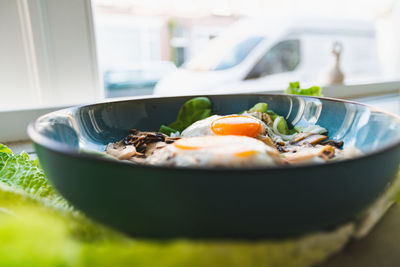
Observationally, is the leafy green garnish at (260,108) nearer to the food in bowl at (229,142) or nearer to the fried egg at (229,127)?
the food in bowl at (229,142)

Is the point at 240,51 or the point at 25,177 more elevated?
the point at 240,51

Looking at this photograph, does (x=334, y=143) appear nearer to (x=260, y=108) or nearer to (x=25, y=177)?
(x=260, y=108)

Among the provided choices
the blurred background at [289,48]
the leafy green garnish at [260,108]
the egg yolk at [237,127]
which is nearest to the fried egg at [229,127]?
the egg yolk at [237,127]

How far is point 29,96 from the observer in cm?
122

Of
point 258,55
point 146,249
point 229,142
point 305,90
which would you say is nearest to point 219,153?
point 229,142

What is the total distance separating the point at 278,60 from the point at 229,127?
3.64 meters

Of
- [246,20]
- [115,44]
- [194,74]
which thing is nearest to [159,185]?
[194,74]

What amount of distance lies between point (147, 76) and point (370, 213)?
8049 mm

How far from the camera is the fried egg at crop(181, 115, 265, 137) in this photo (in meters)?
0.62

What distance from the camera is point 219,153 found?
42cm

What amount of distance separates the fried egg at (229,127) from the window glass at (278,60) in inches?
134

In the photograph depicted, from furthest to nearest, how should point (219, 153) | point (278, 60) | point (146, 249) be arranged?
point (278, 60)
point (219, 153)
point (146, 249)

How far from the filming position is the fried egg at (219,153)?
40cm

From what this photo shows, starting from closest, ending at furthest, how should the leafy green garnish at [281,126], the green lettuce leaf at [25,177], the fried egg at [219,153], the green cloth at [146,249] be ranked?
the green cloth at [146,249], the fried egg at [219,153], the green lettuce leaf at [25,177], the leafy green garnish at [281,126]
